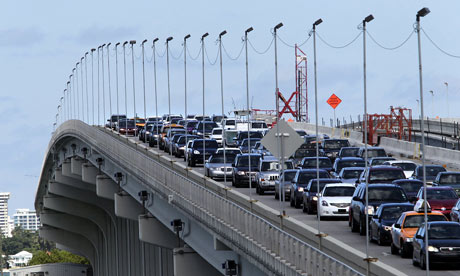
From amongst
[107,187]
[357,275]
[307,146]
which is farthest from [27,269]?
[357,275]

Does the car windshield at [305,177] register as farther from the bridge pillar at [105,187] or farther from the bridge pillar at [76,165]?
the bridge pillar at [76,165]

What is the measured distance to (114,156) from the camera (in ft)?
218

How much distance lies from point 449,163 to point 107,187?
905 inches

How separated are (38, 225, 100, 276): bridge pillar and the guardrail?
74.5 m

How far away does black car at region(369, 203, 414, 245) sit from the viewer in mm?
32938

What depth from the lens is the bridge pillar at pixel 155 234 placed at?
181 ft

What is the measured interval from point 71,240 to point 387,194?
322 ft

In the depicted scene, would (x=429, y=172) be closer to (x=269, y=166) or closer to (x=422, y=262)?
(x=269, y=166)

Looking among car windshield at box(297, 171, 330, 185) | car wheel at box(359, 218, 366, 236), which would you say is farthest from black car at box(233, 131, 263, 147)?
car wheel at box(359, 218, 366, 236)

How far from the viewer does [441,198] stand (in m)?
37.5

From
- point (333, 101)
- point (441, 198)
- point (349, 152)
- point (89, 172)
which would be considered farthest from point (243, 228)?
point (89, 172)

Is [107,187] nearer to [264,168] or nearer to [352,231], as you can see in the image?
[264,168]

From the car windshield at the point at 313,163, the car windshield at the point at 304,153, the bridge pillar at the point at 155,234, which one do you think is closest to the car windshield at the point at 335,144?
the car windshield at the point at 304,153

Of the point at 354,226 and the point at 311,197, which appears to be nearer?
the point at 354,226
